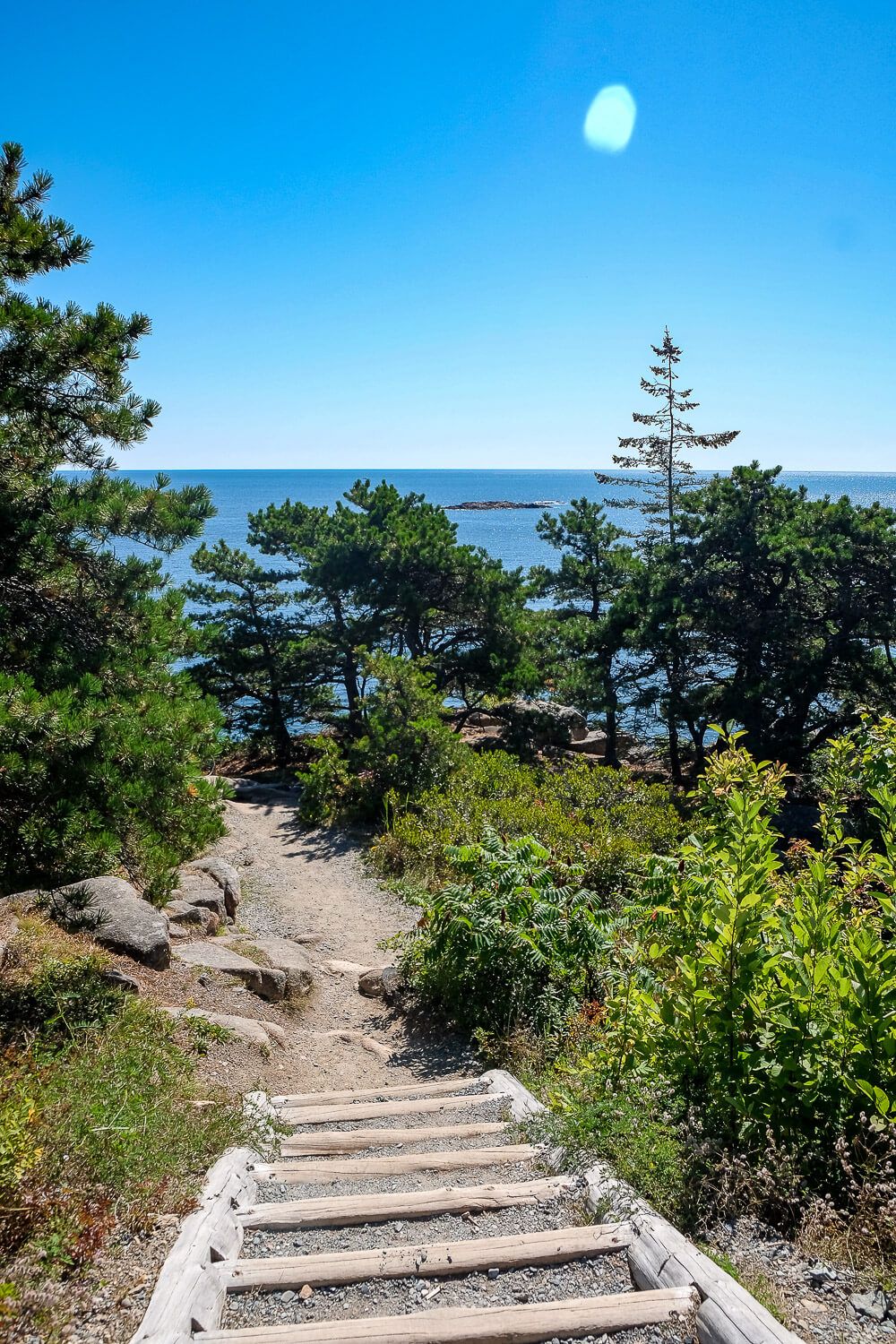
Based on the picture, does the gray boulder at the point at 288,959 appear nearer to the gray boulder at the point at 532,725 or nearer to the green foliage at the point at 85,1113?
the green foliage at the point at 85,1113

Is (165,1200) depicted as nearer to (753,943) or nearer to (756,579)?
(753,943)

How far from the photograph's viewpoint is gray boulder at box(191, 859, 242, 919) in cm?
979

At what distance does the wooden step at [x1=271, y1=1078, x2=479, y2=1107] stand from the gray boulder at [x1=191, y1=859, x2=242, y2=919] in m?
4.76

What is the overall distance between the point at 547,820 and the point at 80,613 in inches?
262

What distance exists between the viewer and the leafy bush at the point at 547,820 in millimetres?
8867

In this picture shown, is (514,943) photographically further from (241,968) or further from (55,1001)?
(55,1001)

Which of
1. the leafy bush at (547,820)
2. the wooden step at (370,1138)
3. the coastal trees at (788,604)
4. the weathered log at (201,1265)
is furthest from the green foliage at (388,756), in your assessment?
the weathered log at (201,1265)

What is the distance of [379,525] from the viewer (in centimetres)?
1889

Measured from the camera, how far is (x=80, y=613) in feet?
15.8

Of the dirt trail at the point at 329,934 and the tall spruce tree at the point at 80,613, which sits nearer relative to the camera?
the tall spruce tree at the point at 80,613

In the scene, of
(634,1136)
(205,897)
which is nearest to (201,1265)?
(634,1136)

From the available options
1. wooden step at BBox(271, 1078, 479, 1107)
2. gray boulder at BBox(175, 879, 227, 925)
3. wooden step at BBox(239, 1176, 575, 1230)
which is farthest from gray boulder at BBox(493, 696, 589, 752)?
wooden step at BBox(239, 1176, 575, 1230)

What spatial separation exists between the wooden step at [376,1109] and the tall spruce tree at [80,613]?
1.63 meters

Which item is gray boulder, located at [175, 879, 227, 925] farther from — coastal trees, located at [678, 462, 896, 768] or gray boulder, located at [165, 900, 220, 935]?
coastal trees, located at [678, 462, 896, 768]
